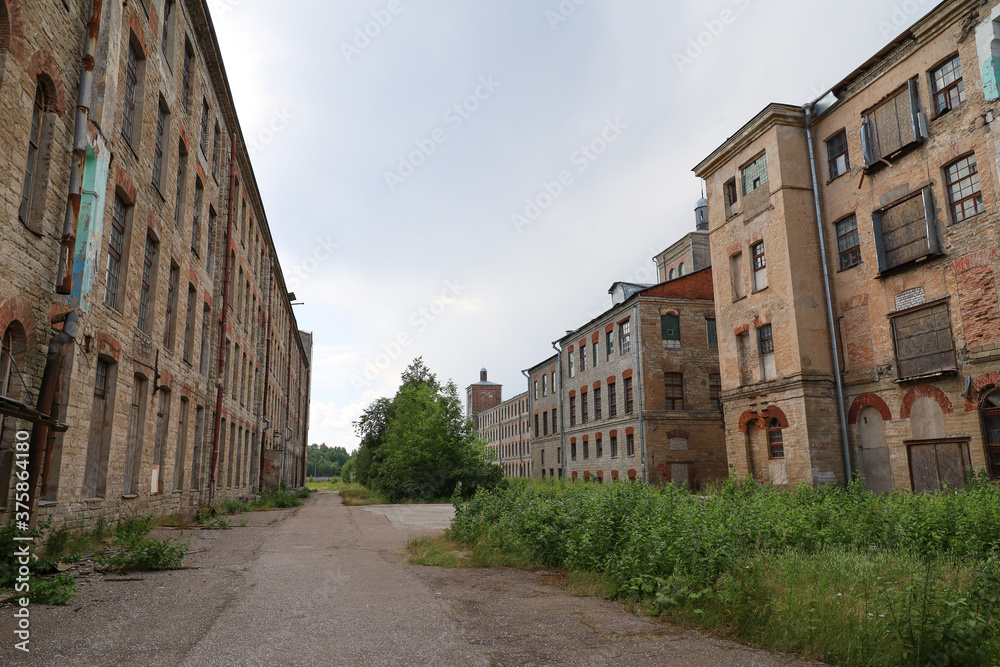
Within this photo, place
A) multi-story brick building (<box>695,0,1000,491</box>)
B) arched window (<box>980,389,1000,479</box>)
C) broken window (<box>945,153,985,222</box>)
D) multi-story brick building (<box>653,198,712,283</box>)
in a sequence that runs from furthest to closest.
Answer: multi-story brick building (<box>653,198,712,283</box>), broken window (<box>945,153,985,222</box>), multi-story brick building (<box>695,0,1000,491</box>), arched window (<box>980,389,1000,479</box>)

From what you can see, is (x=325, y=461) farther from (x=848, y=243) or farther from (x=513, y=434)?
(x=848, y=243)

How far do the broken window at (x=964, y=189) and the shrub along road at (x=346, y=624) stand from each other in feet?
46.1

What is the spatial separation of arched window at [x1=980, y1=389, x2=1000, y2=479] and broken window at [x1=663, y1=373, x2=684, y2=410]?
1506 cm

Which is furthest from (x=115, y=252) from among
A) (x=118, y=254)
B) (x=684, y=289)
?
(x=684, y=289)

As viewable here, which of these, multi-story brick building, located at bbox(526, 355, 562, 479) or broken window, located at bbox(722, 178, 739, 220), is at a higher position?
broken window, located at bbox(722, 178, 739, 220)

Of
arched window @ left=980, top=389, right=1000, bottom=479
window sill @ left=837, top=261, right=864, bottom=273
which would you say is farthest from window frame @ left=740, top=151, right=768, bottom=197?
arched window @ left=980, top=389, right=1000, bottom=479

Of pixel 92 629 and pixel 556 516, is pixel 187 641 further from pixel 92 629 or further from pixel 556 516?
pixel 556 516

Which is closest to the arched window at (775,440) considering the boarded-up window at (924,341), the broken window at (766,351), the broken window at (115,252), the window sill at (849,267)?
the broken window at (766,351)

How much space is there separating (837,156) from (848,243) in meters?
2.78

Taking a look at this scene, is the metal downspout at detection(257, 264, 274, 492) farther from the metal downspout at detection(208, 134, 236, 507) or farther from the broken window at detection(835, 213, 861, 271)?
the broken window at detection(835, 213, 861, 271)

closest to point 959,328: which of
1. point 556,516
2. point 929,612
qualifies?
point 556,516

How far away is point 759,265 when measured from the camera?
21062 mm

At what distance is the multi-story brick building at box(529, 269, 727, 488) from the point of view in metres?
28.3

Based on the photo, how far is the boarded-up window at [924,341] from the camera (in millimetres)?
15125
